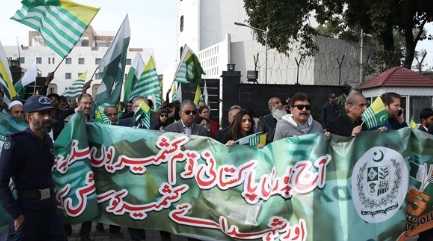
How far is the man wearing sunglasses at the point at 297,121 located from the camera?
21.1ft

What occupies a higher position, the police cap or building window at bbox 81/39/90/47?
building window at bbox 81/39/90/47

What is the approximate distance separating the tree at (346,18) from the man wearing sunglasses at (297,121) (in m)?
19.8

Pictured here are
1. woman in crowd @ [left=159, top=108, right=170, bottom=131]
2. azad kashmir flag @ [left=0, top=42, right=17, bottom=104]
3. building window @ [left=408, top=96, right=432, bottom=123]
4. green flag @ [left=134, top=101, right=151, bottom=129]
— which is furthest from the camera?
building window @ [left=408, top=96, right=432, bottom=123]

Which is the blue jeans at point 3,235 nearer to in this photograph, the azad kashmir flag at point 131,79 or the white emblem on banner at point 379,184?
the white emblem on banner at point 379,184

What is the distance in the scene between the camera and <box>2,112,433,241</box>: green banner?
19.6ft

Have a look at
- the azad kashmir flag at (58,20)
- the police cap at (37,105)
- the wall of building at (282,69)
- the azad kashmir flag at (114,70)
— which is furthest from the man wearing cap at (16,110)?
the wall of building at (282,69)

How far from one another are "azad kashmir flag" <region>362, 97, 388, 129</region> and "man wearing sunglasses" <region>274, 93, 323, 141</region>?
520mm

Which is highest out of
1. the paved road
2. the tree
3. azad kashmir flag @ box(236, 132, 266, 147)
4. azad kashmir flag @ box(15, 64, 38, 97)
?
the tree

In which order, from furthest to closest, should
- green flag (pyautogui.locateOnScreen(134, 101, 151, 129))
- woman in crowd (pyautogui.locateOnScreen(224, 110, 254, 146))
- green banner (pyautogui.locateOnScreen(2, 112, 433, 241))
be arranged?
green flag (pyautogui.locateOnScreen(134, 101, 151, 129)), woman in crowd (pyautogui.locateOnScreen(224, 110, 254, 146)), green banner (pyautogui.locateOnScreen(2, 112, 433, 241))

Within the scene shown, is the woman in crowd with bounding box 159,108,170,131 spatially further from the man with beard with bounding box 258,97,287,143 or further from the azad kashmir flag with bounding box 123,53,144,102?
the azad kashmir flag with bounding box 123,53,144,102

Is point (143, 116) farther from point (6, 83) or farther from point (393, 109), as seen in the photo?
point (393, 109)

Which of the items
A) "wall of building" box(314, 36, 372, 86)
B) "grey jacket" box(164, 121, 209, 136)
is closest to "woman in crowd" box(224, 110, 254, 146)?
"grey jacket" box(164, 121, 209, 136)

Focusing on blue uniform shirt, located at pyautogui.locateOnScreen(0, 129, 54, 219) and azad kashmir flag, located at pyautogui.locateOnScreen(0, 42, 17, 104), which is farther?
azad kashmir flag, located at pyautogui.locateOnScreen(0, 42, 17, 104)

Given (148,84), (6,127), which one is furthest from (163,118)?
(6,127)
